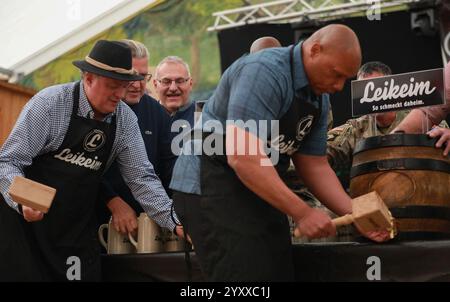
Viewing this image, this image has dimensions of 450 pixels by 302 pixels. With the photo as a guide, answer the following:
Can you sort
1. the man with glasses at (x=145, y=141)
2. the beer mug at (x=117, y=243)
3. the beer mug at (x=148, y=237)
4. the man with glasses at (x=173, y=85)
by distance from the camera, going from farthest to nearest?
the man with glasses at (x=173, y=85) → the man with glasses at (x=145, y=141) → the beer mug at (x=117, y=243) → the beer mug at (x=148, y=237)

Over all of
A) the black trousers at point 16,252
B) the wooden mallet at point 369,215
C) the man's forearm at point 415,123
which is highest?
the man's forearm at point 415,123

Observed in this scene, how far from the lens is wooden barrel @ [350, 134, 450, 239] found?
2.32 meters

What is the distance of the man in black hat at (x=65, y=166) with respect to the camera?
2.57 meters

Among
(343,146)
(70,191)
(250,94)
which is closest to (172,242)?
(70,191)

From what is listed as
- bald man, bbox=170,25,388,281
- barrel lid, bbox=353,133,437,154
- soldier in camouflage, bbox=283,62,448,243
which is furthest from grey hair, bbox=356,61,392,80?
bald man, bbox=170,25,388,281

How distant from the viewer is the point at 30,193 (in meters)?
2.29

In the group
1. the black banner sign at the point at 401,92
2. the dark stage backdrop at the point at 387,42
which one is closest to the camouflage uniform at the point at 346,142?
the black banner sign at the point at 401,92

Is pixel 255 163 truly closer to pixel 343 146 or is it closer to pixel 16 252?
pixel 16 252

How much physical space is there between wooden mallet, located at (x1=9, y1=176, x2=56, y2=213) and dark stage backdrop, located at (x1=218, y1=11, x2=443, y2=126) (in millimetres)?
3753

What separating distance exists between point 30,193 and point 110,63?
2.43 feet

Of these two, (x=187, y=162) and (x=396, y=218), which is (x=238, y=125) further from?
(x=396, y=218)

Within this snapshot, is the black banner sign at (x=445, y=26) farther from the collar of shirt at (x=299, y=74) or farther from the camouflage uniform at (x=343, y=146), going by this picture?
the collar of shirt at (x=299, y=74)

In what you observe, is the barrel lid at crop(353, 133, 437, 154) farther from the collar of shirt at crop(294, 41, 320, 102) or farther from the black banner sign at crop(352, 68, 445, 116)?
the collar of shirt at crop(294, 41, 320, 102)

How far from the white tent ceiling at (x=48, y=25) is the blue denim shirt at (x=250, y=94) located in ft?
21.6
